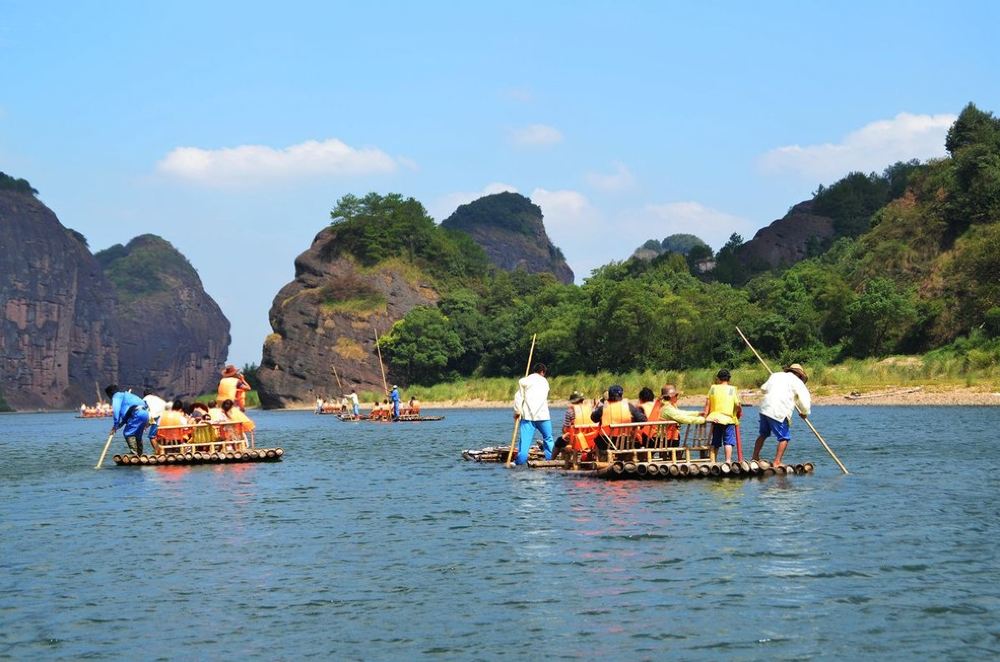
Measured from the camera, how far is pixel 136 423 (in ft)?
123

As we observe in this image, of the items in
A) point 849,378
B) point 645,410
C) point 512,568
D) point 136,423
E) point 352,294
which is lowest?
point 512,568

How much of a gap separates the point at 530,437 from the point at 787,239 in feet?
480

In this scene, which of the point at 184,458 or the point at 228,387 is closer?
the point at 184,458

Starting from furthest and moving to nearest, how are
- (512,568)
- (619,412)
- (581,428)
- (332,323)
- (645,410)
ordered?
(332,323), (581,428), (645,410), (619,412), (512,568)

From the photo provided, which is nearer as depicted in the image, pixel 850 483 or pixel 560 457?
pixel 850 483

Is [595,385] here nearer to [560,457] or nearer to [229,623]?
[560,457]

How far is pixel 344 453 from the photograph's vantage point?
149 feet

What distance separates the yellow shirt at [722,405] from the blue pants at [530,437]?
19.0 ft

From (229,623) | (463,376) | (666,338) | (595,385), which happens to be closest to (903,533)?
(229,623)

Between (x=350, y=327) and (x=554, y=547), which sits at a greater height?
(x=350, y=327)

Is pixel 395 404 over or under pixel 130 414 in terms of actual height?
over

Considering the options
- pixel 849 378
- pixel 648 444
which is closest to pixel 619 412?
pixel 648 444

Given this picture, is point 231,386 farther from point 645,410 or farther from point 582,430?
point 645,410

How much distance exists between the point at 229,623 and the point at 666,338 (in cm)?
9832
